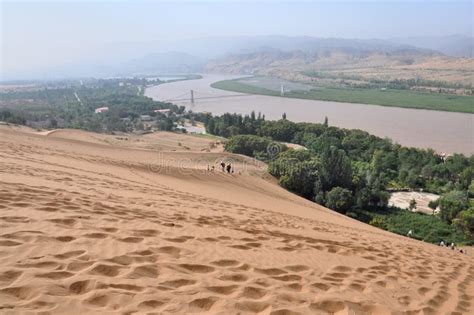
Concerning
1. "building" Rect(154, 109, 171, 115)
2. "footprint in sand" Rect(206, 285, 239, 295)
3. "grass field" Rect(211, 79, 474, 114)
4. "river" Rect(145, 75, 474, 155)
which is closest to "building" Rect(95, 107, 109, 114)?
"building" Rect(154, 109, 171, 115)

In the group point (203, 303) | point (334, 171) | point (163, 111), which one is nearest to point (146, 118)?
point (163, 111)

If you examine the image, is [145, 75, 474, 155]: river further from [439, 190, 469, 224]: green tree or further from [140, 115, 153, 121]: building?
[439, 190, 469, 224]: green tree

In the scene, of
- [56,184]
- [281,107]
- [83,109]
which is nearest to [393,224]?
[56,184]

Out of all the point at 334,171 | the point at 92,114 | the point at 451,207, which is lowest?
the point at 451,207

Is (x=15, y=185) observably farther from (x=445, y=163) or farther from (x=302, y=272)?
(x=445, y=163)

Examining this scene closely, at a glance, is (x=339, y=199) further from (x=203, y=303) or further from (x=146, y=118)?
(x=146, y=118)

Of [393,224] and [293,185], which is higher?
[293,185]
